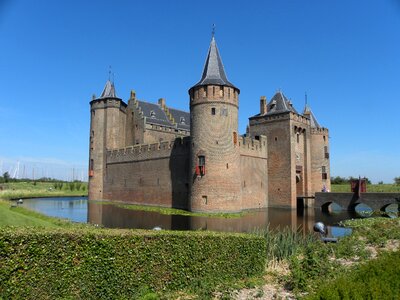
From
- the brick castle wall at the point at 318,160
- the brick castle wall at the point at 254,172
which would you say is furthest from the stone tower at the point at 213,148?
the brick castle wall at the point at 318,160

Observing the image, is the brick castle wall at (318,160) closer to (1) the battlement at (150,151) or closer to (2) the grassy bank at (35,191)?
(1) the battlement at (150,151)

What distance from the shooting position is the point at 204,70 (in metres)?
24.4

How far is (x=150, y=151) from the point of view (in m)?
30.2

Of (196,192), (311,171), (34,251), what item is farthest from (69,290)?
(311,171)

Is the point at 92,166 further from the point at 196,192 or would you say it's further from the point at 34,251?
the point at 34,251

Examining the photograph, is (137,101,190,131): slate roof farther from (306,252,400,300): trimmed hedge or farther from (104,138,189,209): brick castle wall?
(306,252,400,300): trimmed hedge

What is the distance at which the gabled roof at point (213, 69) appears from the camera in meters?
23.7

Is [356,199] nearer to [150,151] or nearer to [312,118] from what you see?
[312,118]

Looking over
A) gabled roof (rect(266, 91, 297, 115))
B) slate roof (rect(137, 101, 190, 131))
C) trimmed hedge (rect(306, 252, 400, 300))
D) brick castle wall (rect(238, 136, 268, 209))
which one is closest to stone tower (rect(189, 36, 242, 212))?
brick castle wall (rect(238, 136, 268, 209))

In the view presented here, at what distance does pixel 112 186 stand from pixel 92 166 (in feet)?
11.2

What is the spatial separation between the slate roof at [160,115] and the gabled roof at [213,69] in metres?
12.2

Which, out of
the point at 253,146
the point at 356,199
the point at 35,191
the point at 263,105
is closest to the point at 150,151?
the point at 253,146

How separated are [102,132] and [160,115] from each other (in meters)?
6.55

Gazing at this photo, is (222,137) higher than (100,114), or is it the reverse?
(100,114)
